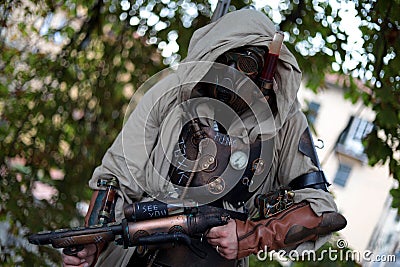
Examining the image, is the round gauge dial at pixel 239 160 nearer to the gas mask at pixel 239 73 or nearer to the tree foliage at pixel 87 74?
the gas mask at pixel 239 73

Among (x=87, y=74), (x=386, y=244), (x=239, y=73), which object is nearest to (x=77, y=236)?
(x=239, y=73)

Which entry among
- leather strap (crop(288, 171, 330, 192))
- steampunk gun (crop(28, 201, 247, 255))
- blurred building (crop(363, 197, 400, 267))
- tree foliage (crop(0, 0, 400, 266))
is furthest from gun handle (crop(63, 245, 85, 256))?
blurred building (crop(363, 197, 400, 267))

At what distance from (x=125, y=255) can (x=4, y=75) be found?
195 cm

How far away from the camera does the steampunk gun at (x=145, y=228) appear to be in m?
1.63

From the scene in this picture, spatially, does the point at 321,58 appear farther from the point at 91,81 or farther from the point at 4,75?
the point at 4,75

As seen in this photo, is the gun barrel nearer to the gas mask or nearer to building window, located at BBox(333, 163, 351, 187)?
the gas mask

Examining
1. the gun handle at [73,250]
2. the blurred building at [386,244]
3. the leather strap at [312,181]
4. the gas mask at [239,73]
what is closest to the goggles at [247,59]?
the gas mask at [239,73]

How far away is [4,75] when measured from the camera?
11.2ft

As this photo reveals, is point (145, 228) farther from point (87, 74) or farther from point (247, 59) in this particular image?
point (87, 74)

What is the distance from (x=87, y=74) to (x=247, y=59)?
6.71 feet

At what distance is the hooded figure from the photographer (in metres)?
1.73

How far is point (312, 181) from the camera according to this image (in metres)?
1.72

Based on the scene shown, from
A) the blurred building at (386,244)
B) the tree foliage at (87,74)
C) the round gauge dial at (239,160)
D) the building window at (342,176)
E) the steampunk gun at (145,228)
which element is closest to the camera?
the steampunk gun at (145,228)

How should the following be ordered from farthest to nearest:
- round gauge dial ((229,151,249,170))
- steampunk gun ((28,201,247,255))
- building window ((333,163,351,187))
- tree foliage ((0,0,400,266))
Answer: building window ((333,163,351,187))
tree foliage ((0,0,400,266))
round gauge dial ((229,151,249,170))
steampunk gun ((28,201,247,255))
